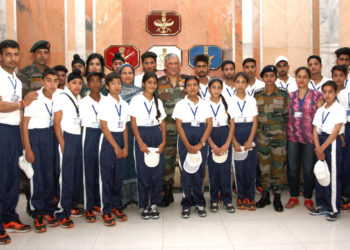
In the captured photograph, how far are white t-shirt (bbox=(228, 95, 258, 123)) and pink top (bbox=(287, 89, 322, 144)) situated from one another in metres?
0.51

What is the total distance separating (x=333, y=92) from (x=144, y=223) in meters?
2.64

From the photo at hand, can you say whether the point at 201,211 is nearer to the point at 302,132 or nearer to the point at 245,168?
the point at 245,168

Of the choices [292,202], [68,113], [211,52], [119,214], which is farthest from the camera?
[211,52]

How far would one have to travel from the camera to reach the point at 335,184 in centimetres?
387

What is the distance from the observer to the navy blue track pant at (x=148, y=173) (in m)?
3.90

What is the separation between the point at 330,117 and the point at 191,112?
160 cm

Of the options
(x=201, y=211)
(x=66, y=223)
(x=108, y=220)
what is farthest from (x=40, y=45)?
(x=201, y=211)

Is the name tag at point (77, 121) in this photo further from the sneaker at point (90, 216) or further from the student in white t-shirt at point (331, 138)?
the student in white t-shirt at point (331, 138)

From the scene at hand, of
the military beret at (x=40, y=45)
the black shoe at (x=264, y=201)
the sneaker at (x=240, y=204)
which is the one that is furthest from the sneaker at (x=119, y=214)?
the military beret at (x=40, y=45)

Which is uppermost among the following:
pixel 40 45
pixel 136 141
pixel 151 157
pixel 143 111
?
pixel 40 45

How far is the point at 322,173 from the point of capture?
3.79 meters

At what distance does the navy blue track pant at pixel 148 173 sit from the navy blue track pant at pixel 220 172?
0.65 m

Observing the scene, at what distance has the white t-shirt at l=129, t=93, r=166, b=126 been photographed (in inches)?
152

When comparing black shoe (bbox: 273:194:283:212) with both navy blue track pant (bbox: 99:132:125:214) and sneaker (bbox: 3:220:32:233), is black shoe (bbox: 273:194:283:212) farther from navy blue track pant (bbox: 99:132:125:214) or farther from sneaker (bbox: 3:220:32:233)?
sneaker (bbox: 3:220:32:233)
